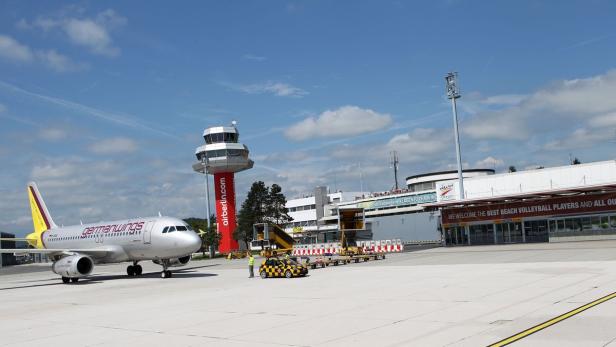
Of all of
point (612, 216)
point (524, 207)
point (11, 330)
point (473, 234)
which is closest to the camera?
point (11, 330)

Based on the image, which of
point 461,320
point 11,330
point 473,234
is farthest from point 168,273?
point 473,234

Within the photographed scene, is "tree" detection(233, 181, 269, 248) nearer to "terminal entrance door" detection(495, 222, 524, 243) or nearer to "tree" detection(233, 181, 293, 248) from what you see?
"tree" detection(233, 181, 293, 248)

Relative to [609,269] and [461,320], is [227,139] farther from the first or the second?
[461,320]

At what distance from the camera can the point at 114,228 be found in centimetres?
4266

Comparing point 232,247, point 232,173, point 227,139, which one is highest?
point 227,139

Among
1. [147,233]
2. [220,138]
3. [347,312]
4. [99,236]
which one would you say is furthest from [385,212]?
[347,312]

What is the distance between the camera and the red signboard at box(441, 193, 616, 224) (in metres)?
55.8

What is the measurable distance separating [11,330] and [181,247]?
64.2 ft

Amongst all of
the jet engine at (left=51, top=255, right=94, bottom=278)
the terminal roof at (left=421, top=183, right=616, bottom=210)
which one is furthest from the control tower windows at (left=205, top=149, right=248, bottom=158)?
the jet engine at (left=51, top=255, right=94, bottom=278)

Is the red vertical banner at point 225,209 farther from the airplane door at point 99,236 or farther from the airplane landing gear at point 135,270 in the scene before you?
the airplane door at point 99,236

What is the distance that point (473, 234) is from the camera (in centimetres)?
6594

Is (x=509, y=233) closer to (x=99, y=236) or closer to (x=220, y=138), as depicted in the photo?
(x=99, y=236)

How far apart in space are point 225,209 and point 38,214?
42080 millimetres

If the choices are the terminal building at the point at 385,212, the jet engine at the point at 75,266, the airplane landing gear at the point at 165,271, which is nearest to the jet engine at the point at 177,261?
the airplane landing gear at the point at 165,271
